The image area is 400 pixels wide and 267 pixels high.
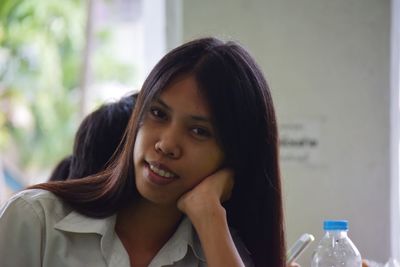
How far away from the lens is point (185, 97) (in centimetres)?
136

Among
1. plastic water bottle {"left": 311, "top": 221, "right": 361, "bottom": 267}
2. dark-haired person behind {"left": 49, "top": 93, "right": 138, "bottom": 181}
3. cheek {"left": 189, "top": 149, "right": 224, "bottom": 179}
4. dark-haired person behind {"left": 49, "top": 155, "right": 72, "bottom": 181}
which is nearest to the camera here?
cheek {"left": 189, "top": 149, "right": 224, "bottom": 179}

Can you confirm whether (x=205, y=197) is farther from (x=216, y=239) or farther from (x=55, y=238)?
(x=55, y=238)

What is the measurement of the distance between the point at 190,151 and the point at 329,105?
122 centimetres

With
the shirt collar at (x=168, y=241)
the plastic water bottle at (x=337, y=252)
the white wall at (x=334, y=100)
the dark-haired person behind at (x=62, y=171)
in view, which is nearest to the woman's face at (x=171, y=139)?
the shirt collar at (x=168, y=241)

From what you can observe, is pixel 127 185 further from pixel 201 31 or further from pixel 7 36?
pixel 7 36

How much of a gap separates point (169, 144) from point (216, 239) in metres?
0.22

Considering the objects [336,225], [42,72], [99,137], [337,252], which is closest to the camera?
[336,225]

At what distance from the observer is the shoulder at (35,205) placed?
130 centimetres

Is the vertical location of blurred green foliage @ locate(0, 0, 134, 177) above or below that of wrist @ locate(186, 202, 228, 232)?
below

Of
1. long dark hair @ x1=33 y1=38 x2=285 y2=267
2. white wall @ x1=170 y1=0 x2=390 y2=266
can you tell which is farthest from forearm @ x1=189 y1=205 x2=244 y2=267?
white wall @ x1=170 y1=0 x2=390 y2=266

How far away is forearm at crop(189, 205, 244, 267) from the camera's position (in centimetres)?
137

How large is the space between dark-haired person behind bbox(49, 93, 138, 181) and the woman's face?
56 cm

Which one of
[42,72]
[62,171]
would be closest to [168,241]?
[62,171]

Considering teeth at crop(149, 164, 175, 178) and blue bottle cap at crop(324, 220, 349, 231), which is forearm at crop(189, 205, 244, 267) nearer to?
teeth at crop(149, 164, 175, 178)
